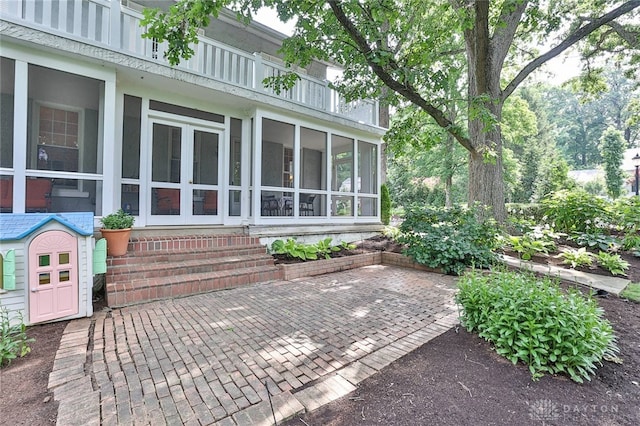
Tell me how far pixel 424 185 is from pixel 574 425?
85.8 feet

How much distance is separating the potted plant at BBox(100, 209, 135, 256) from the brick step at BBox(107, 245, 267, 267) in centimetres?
13

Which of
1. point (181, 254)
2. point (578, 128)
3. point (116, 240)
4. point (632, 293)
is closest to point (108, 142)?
point (116, 240)

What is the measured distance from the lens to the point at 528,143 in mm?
23016

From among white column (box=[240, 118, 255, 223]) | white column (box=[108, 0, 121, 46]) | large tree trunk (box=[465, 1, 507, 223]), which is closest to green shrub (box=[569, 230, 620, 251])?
large tree trunk (box=[465, 1, 507, 223])

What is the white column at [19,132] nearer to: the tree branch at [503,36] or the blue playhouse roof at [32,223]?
the blue playhouse roof at [32,223]

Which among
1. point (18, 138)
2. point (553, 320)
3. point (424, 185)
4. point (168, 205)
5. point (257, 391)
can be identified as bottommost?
point (257, 391)

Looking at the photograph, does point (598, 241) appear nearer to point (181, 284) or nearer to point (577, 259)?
point (577, 259)

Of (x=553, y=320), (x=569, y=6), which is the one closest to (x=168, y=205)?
(x=553, y=320)

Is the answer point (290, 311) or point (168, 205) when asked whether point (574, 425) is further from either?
point (168, 205)

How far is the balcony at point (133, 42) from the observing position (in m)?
4.27

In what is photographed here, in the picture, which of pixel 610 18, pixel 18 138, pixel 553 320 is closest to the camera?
pixel 553 320

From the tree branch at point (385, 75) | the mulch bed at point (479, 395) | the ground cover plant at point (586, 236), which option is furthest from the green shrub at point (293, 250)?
the ground cover plant at point (586, 236)

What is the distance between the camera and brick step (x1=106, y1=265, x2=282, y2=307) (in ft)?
12.8

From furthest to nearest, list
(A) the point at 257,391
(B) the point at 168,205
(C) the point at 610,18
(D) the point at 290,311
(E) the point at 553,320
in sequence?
(C) the point at 610,18
(B) the point at 168,205
(D) the point at 290,311
(E) the point at 553,320
(A) the point at 257,391
